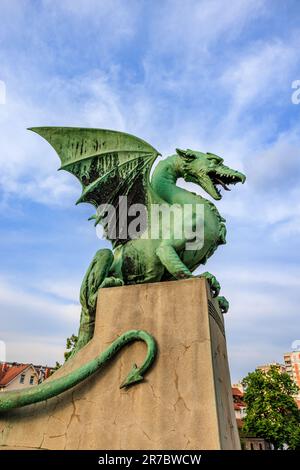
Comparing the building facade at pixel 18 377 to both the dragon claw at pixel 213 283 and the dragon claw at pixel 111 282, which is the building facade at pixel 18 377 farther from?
the dragon claw at pixel 213 283

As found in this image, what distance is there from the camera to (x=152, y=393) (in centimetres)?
314

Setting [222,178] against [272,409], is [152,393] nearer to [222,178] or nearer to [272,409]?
[222,178]

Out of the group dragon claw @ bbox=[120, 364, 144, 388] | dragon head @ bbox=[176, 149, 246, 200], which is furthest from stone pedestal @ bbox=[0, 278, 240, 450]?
dragon head @ bbox=[176, 149, 246, 200]

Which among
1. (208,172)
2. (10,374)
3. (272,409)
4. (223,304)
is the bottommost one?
(223,304)

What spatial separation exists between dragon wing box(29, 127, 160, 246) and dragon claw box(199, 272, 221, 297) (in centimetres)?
133

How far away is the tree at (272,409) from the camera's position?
2500 centimetres

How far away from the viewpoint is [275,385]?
27.7 meters

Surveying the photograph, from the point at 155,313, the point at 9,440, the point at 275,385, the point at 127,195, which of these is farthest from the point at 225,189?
the point at 275,385

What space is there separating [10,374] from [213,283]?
108 ft

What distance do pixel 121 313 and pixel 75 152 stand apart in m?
2.39

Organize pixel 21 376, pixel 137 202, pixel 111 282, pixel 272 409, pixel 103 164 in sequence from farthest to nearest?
1. pixel 21 376
2. pixel 272 409
3. pixel 103 164
4. pixel 137 202
5. pixel 111 282

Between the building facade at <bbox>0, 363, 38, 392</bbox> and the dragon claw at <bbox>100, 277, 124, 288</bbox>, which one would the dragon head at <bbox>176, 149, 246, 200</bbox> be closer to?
the dragon claw at <bbox>100, 277, 124, 288</bbox>

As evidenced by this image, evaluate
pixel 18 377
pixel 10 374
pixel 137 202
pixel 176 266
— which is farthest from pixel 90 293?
pixel 10 374

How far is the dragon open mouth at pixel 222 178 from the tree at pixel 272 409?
26.5 metres
